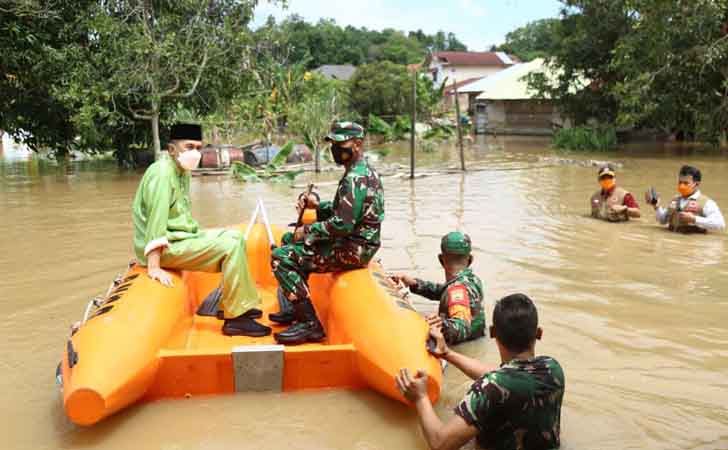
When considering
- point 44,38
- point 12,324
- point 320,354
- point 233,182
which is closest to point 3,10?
point 44,38

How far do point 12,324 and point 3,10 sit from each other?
10.1 meters

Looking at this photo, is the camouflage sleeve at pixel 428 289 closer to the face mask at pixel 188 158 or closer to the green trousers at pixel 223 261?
the green trousers at pixel 223 261

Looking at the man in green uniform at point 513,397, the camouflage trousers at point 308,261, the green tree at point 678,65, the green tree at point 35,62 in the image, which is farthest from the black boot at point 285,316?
the green tree at point 678,65

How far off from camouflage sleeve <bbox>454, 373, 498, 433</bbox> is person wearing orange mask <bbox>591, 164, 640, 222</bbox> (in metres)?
6.67

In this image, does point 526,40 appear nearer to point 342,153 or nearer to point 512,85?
point 512,85

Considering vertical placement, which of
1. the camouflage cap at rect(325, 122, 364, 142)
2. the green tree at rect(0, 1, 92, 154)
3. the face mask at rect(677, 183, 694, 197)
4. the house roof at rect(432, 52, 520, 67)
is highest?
the house roof at rect(432, 52, 520, 67)

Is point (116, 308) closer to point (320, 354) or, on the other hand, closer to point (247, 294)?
point (247, 294)

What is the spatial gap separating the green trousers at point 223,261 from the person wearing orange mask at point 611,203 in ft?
19.3

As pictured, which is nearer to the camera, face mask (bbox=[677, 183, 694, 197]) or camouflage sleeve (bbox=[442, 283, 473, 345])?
camouflage sleeve (bbox=[442, 283, 473, 345])

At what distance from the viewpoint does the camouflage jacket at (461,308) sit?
443cm

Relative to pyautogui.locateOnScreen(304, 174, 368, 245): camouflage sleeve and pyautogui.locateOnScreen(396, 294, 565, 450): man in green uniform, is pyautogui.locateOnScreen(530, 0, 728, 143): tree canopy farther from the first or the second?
pyautogui.locateOnScreen(396, 294, 565, 450): man in green uniform

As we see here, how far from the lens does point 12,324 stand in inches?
219

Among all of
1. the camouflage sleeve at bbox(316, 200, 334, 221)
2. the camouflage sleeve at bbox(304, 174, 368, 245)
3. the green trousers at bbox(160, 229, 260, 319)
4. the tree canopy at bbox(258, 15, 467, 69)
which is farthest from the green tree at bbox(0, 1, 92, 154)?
the tree canopy at bbox(258, 15, 467, 69)

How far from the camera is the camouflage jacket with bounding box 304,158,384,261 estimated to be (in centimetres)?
432
